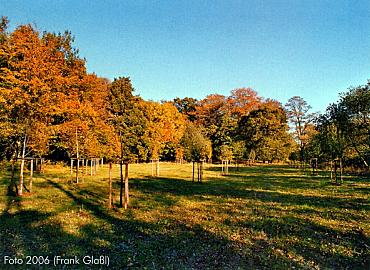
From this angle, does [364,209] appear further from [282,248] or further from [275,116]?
[275,116]

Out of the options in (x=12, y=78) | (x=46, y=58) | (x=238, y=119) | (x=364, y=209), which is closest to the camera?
(x=364, y=209)

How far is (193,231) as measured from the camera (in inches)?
503

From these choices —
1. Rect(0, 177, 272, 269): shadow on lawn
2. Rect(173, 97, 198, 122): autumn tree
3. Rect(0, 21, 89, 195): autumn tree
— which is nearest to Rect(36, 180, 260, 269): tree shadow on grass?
Rect(0, 177, 272, 269): shadow on lawn

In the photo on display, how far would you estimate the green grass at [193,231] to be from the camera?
9617 mm

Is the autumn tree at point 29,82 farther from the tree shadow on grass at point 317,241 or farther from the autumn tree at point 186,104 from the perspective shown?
the autumn tree at point 186,104

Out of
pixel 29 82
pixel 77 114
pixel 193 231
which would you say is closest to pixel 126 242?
pixel 193 231

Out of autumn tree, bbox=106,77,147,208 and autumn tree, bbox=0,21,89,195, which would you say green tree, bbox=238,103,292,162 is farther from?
autumn tree, bbox=106,77,147,208

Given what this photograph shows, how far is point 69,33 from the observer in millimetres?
29672

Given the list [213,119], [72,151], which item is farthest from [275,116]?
[72,151]

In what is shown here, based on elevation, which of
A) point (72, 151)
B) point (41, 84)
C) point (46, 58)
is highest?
point (46, 58)

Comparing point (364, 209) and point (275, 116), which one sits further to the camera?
point (275, 116)

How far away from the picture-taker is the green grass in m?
9.62

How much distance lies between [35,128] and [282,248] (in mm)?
19960

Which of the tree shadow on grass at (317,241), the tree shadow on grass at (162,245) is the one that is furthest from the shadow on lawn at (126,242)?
the tree shadow on grass at (317,241)
